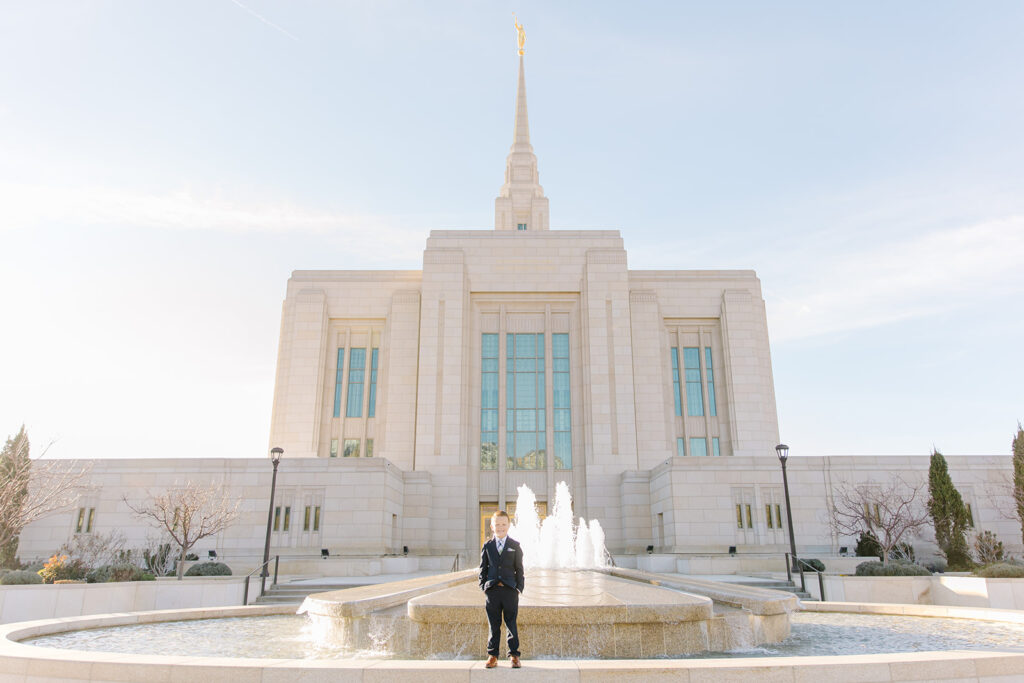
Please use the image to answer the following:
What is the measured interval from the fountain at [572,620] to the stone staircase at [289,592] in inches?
346

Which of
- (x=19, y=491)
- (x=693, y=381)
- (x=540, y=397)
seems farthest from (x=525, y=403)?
(x=19, y=491)

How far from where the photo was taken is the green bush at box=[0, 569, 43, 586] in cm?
Answer: 1551

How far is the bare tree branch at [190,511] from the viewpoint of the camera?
23578mm

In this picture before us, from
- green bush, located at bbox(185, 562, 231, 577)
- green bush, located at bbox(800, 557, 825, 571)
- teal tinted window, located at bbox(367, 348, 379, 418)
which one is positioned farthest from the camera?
teal tinted window, located at bbox(367, 348, 379, 418)

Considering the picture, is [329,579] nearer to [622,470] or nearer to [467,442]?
[467,442]

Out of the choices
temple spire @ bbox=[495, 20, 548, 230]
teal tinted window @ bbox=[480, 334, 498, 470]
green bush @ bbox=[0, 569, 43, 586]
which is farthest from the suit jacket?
temple spire @ bbox=[495, 20, 548, 230]

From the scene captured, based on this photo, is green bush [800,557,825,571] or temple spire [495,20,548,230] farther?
temple spire [495,20,548,230]

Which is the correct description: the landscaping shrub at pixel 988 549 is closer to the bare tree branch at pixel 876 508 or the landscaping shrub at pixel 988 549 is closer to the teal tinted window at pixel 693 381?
the bare tree branch at pixel 876 508

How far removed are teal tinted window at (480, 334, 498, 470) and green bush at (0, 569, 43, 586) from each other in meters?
23.7

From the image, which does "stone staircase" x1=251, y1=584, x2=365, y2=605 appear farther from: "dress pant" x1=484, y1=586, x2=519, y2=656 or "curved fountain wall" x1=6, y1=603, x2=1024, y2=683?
"dress pant" x1=484, y1=586, x2=519, y2=656

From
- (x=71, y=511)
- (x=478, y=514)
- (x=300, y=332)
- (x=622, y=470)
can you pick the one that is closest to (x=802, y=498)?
(x=622, y=470)

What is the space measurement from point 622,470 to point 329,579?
17.7 meters

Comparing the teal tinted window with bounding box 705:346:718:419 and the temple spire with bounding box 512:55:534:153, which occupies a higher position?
the temple spire with bounding box 512:55:534:153

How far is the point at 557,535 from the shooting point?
80.0 ft
